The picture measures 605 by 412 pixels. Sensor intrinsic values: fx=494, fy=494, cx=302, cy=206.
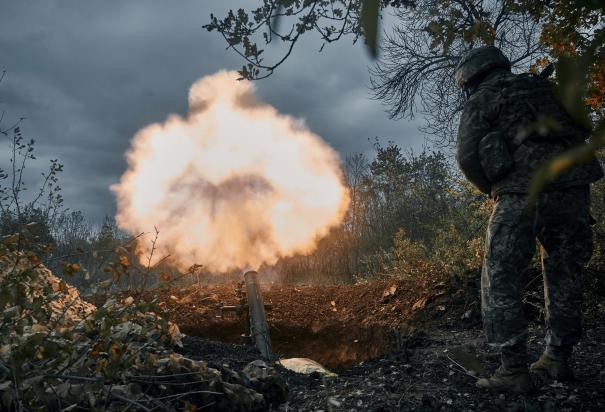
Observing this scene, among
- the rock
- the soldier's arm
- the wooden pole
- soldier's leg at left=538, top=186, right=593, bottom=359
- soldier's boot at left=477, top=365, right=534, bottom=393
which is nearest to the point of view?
soldier's boot at left=477, top=365, right=534, bottom=393

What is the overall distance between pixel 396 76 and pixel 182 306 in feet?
24.3

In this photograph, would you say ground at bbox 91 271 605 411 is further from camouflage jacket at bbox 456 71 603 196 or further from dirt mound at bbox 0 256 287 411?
camouflage jacket at bbox 456 71 603 196

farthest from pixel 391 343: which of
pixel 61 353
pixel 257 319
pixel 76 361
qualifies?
pixel 61 353

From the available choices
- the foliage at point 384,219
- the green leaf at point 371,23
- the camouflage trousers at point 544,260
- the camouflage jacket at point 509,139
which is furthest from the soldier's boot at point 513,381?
the foliage at point 384,219

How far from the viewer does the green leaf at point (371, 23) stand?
670mm

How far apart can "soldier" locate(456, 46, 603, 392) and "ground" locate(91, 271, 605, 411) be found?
0.31 metres

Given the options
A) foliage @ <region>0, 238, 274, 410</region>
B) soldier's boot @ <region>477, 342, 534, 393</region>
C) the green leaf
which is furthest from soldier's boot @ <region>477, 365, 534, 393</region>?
the green leaf

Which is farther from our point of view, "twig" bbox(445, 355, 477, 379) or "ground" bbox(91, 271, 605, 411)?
"twig" bbox(445, 355, 477, 379)

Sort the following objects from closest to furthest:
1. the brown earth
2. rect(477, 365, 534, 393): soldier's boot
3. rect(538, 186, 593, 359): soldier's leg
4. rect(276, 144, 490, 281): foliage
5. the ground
A: rect(477, 365, 534, 393): soldier's boot < the ground < rect(538, 186, 593, 359): soldier's leg < the brown earth < rect(276, 144, 490, 281): foliage

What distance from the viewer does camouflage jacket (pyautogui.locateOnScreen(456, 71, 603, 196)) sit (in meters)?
3.88

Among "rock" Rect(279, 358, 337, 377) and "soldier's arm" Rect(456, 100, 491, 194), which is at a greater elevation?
"soldier's arm" Rect(456, 100, 491, 194)

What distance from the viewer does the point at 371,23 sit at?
0.69m

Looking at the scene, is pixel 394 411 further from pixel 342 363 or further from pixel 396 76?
pixel 396 76

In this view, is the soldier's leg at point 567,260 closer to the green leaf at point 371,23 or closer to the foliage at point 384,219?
the green leaf at point 371,23
